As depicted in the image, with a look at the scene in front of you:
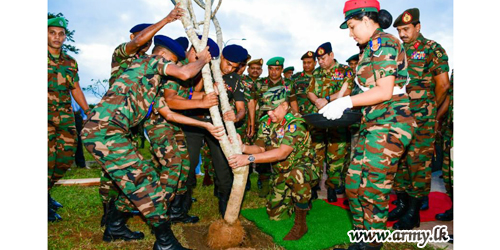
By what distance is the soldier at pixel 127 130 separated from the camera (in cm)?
276

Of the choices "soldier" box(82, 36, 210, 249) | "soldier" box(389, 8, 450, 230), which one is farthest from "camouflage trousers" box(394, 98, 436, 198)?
"soldier" box(82, 36, 210, 249)

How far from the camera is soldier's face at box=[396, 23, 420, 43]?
4172 mm

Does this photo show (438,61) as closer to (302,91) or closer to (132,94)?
(302,91)

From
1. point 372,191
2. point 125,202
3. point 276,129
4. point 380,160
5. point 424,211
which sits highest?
point 276,129


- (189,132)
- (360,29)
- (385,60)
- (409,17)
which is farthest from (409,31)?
(189,132)

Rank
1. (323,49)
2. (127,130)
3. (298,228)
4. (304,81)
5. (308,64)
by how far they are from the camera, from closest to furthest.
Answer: (127,130), (298,228), (323,49), (304,81), (308,64)

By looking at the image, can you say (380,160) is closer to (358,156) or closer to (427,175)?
(358,156)

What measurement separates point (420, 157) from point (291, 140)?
1760 mm

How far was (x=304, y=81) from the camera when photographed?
714 cm

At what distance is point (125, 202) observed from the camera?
10.9ft

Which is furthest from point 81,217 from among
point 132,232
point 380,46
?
point 380,46

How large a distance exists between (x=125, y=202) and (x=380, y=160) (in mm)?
2654

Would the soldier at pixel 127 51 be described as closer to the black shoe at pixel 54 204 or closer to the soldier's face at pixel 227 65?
the soldier's face at pixel 227 65

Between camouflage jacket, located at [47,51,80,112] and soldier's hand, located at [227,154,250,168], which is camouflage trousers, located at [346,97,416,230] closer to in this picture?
soldier's hand, located at [227,154,250,168]
